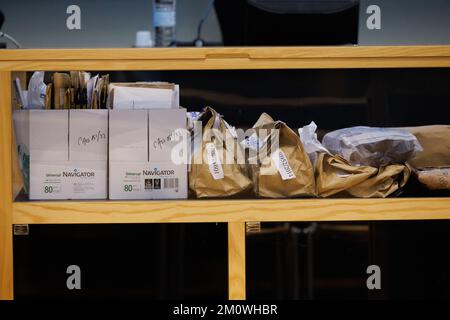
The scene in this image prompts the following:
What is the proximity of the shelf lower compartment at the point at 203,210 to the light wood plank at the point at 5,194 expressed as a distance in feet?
0.09

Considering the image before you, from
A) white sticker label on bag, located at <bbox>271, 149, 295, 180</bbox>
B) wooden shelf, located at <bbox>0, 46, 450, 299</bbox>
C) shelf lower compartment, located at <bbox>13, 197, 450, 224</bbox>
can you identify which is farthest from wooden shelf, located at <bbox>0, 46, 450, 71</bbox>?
shelf lower compartment, located at <bbox>13, 197, 450, 224</bbox>

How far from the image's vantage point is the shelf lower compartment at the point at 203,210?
1904 mm

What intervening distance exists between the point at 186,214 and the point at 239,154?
22 cm

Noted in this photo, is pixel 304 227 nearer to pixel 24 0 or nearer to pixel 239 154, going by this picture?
pixel 239 154

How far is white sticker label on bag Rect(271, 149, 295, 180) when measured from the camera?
1.93 meters

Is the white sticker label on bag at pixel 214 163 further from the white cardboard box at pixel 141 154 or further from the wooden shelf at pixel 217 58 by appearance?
the wooden shelf at pixel 217 58

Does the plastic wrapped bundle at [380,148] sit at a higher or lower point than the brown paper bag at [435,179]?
higher

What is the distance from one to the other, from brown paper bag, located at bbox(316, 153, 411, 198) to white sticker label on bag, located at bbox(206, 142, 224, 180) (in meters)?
0.27

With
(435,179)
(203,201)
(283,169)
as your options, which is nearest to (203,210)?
(203,201)

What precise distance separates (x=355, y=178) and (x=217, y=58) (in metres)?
0.48

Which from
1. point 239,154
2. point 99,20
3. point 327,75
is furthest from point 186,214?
point 99,20

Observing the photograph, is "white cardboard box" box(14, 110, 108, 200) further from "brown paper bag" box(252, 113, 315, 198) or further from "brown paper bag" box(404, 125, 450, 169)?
"brown paper bag" box(404, 125, 450, 169)

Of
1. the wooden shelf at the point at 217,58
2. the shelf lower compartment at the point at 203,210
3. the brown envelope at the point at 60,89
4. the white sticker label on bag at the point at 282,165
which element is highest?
the wooden shelf at the point at 217,58

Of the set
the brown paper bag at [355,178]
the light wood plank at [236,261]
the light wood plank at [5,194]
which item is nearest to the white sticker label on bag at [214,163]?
the light wood plank at [236,261]
